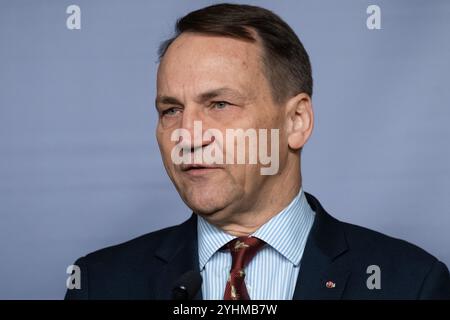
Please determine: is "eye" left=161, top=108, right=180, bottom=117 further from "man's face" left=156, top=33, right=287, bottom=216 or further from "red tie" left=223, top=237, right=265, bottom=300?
"red tie" left=223, top=237, right=265, bottom=300

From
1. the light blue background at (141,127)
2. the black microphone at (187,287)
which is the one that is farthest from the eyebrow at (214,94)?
the light blue background at (141,127)

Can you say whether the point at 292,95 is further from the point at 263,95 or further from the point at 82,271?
the point at 82,271

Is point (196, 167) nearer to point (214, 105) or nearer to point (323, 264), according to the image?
point (214, 105)

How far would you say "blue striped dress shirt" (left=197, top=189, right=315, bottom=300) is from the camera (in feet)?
7.48

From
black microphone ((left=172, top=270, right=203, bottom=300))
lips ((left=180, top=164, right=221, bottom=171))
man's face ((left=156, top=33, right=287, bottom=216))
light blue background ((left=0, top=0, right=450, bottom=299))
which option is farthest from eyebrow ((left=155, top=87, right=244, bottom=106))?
light blue background ((left=0, top=0, right=450, bottom=299))

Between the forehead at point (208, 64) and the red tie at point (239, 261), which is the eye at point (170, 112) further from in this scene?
the red tie at point (239, 261)

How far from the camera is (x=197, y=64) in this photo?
7.45 ft

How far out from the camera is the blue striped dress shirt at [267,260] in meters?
2.28

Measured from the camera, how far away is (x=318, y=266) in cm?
228

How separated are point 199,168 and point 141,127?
1005 millimetres

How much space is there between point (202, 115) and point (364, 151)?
1.00 m

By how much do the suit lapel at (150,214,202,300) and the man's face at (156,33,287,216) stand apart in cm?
14

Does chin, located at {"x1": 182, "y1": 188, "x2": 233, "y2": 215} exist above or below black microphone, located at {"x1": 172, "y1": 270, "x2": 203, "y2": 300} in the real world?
above

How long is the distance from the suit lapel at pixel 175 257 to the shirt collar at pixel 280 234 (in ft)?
0.07
